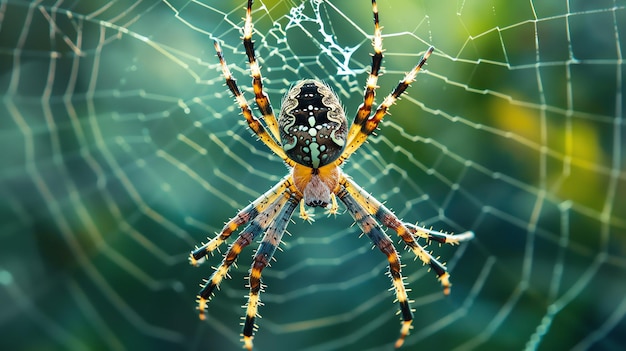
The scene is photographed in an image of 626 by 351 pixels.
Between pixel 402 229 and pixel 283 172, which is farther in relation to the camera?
pixel 283 172

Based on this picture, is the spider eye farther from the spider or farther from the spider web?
the spider web

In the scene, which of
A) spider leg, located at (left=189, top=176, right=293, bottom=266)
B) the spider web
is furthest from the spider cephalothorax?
the spider web

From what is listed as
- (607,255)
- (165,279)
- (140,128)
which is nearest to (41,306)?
(165,279)

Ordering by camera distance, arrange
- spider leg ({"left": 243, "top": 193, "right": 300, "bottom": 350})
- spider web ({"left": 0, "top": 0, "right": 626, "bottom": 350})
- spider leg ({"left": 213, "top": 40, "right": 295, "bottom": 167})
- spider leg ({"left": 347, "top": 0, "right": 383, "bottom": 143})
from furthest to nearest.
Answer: spider web ({"left": 0, "top": 0, "right": 626, "bottom": 350}), spider leg ({"left": 243, "top": 193, "right": 300, "bottom": 350}), spider leg ({"left": 213, "top": 40, "right": 295, "bottom": 167}), spider leg ({"left": 347, "top": 0, "right": 383, "bottom": 143})

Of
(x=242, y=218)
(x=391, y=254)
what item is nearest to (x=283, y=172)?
(x=242, y=218)

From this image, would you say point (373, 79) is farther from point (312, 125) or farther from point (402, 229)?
point (402, 229)

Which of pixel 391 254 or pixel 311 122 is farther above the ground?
pixel 311 122

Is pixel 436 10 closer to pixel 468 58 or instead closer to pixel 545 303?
pixel 468 58
